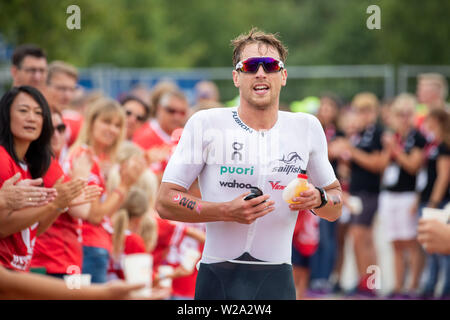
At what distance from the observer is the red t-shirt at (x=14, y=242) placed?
445 centimetres

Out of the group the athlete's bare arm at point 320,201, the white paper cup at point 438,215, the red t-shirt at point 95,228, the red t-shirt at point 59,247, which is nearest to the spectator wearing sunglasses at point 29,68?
the red t-shirt at point 95,228

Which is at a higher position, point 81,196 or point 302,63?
point 302,63

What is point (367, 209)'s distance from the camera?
9906 mm

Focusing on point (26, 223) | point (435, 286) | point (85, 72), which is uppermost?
point (85, 72)

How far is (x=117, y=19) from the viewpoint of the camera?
19.0 meters

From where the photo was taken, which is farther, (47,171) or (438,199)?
(438,199)

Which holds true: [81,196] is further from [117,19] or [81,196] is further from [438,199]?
[117,19]

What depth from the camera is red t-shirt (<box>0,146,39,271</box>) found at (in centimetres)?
445

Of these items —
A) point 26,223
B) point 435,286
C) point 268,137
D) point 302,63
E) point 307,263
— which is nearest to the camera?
point 268,137

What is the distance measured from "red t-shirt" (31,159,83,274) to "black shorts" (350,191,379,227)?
17.3 feet

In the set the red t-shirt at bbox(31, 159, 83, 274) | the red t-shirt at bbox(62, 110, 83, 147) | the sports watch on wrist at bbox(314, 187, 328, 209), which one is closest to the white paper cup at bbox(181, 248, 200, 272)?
the red t-shirt at bbox(31, 159, 83, 274)
